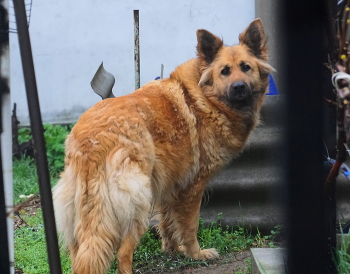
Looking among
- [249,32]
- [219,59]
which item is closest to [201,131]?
[219,59]

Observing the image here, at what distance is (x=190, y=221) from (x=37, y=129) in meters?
2.68

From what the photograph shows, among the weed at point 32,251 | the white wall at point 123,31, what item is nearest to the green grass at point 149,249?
the weed at point 32,251

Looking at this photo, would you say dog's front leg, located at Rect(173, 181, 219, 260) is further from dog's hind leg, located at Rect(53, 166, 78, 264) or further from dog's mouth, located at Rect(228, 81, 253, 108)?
dog's hind leg, located at Rect(53, 166, 78, 264)

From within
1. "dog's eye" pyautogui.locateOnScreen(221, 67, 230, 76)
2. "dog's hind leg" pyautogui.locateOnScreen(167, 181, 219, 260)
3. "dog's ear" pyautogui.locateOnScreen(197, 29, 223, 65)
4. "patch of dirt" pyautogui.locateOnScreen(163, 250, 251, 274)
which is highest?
"dog's ear" pyautogui.locateOnScreen(197, 29, 223, 65)

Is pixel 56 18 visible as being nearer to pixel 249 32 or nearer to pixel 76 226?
pixel 249 32

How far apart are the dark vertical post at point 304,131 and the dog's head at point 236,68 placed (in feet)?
7.58

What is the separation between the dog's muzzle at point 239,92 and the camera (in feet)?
12.5

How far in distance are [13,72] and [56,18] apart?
1.22 metres

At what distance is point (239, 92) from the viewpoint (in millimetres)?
3844

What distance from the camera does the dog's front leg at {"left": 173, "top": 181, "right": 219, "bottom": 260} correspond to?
12.6 ft

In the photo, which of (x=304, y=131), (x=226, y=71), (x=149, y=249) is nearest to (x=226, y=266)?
(x=149, y=249)

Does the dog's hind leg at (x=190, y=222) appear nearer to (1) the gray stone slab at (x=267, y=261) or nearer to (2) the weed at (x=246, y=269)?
(2) the weed at (x=246, y=269)

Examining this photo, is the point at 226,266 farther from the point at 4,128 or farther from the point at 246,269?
the point at 4,128

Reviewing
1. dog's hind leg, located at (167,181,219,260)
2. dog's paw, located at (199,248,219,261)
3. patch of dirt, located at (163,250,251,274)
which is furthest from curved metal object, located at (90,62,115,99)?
patch of dirt, located at (163,250,251,274)
